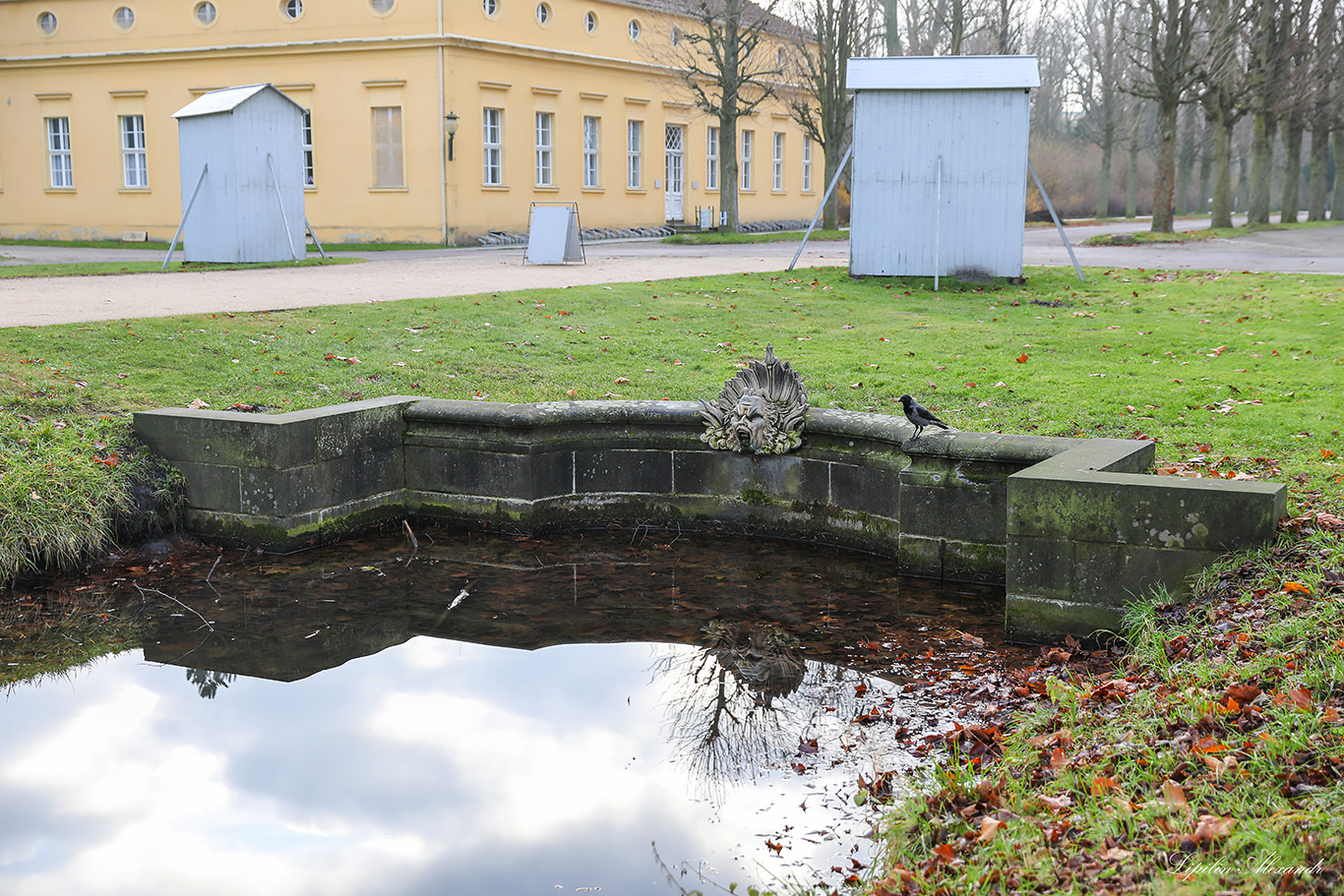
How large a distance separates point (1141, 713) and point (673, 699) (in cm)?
198

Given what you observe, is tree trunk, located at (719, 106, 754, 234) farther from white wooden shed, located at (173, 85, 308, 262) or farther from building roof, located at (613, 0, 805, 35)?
white wooden shed, located at (173, 85, 308, 262)

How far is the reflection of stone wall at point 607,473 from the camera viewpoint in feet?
21.2

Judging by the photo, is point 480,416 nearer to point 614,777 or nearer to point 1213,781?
point 614,777

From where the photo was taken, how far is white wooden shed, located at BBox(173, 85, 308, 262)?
2008 centimetres

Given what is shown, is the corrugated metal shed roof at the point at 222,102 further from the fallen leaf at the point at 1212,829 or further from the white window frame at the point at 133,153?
the fallen leaf at the point at 1212,829

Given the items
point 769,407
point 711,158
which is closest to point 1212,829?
point 769,407

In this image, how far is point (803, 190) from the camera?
45.3 metres

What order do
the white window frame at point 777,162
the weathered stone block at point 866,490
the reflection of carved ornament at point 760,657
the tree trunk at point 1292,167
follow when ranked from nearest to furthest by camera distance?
the reflection of carved ornament at point 760,657
the weathered stone block at point 866,490
the tree trunk at point 1292,167
the white window frame at point 777,162

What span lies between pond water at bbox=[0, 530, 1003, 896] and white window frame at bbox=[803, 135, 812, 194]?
39.5m

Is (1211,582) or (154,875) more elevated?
(1211,582)

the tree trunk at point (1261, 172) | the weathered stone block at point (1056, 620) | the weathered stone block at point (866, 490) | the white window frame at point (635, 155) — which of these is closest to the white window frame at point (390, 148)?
the white window frame at point (635, 155)

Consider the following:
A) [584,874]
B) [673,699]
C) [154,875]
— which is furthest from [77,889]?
[673,699]

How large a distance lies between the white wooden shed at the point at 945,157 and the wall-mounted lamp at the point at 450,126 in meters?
15.6

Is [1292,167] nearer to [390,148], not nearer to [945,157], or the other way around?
[945,157]
